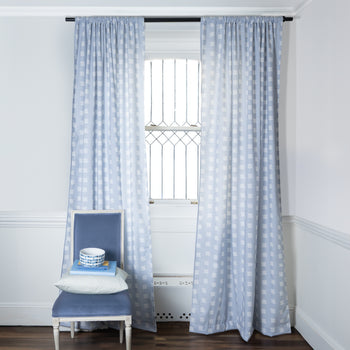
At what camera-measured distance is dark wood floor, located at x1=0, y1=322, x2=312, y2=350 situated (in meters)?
2.62

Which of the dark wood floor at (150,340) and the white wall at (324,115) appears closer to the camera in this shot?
the white wall at (324,115)

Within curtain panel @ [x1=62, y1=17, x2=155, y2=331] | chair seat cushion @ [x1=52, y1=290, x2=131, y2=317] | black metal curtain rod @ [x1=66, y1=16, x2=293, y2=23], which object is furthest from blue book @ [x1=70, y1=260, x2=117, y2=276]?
black metal curtain rod @ [x1=66, y1=16, x2=293, y2=23]

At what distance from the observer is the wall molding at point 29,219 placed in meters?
2.93

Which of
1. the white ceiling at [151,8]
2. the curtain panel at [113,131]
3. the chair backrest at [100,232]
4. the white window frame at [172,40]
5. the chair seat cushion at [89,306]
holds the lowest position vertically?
the chair seat cushion at [89,306]

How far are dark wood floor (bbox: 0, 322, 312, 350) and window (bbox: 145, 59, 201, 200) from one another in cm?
114

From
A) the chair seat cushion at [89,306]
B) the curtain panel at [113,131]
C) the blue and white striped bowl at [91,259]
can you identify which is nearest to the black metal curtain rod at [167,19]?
the curtain panel at [113,131]

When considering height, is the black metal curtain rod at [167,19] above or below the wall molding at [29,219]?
above

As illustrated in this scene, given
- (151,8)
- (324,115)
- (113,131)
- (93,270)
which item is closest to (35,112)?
(113,131)

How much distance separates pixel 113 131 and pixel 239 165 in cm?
100

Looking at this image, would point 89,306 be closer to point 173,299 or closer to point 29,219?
point 173,299

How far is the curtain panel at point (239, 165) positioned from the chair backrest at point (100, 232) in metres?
0.60

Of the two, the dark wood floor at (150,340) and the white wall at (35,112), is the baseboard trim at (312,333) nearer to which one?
the dark wood floor at (150,340)

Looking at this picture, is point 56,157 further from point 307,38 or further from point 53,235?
point 307,38

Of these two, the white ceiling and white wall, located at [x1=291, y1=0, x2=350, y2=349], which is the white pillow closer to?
white wall, located at [x1=291, y1=0, x2=350, y2=349]
